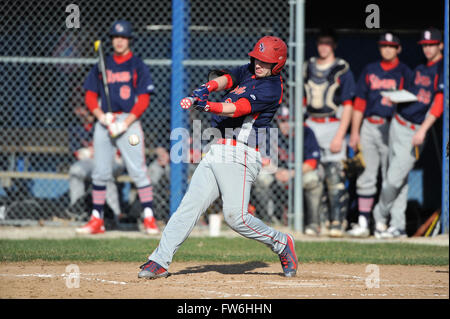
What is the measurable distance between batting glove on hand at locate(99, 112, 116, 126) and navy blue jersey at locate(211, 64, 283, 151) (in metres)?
→ 2.99

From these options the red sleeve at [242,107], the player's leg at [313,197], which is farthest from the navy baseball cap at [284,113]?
the red sleeve at [242,107]

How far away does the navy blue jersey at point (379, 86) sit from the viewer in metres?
8.53

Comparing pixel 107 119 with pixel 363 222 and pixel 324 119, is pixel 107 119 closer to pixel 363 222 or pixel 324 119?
pixel 324 119

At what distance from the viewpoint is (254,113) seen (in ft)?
17.1

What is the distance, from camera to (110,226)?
30.1 ft

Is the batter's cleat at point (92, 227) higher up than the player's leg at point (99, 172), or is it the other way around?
the player's leg at point (99, 172)

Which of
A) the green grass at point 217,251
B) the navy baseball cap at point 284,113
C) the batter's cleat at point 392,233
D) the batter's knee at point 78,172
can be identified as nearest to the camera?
the green grass at point 217,251

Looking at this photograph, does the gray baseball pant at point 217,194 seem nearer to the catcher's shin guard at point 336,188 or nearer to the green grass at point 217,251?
the green grass at point 217,251

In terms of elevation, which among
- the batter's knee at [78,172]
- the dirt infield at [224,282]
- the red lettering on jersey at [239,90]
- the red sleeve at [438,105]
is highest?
the red lettering on jersey at [239,90]

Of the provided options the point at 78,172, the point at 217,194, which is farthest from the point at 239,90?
the point at 78,172

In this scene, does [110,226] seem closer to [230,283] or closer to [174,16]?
[174,16]

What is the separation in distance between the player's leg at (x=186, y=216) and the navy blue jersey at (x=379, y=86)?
3807 millimetres

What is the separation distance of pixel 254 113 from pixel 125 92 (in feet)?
11.0

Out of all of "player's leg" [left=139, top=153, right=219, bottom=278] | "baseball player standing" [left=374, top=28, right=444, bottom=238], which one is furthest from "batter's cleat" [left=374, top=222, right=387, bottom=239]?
"player's leg" [left=139, top=153, right=219, bottom=278]
